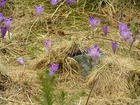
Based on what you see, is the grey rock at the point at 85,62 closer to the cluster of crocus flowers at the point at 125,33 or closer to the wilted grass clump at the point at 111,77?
the wilted grass clump at the point at 111,77

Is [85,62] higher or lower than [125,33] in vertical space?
lower

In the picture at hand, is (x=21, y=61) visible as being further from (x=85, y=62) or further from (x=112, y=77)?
(x=112, y=77)

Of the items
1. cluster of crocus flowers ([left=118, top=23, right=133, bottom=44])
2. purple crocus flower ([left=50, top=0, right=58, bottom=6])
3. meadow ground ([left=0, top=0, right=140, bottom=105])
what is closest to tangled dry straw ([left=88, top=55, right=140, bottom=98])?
meadow ground ([left=0, top=0, right=140, bottom=105])

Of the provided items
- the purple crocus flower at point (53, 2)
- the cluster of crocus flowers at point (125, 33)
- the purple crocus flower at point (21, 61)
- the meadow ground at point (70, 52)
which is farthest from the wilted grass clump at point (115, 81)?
the purple crocus flower at point (53, 2)

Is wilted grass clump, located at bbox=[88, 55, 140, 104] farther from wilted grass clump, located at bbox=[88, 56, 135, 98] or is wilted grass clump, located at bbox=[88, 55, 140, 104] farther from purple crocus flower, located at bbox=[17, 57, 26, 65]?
purple crocus flower, located at bbox=[17, 57, 26, 65]

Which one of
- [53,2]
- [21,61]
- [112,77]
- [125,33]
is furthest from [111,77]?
[53,2]

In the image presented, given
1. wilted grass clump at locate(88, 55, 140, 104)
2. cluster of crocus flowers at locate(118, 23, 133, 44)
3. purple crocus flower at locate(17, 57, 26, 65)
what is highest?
cluster of crocus flowers at locate(118, 23, 133, 44)

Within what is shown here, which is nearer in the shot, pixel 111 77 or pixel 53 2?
pixel 111 77

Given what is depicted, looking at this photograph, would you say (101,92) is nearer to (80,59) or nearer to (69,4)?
(80,59)
